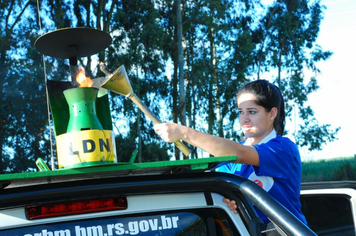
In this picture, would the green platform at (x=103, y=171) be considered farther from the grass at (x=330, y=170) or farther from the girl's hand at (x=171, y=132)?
the grass at (x=330, y=170)

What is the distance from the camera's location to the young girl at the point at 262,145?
1.90m

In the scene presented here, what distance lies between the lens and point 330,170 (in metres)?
25.5

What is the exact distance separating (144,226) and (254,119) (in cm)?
91

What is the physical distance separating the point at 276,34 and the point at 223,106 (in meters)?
7.28

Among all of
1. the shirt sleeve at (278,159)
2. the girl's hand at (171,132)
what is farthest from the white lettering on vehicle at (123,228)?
the shirt sleeve at (278,159)

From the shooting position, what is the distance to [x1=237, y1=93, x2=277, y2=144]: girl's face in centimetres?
242

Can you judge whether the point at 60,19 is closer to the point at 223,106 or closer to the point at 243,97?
the point at 223,106

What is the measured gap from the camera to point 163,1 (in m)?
22.8

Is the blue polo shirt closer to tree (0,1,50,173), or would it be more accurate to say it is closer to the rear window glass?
the rear window glass

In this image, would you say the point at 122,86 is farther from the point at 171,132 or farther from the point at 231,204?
the point at 231,204

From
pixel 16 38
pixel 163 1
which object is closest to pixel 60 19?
pixel 16 38

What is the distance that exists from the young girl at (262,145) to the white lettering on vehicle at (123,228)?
0.24 m

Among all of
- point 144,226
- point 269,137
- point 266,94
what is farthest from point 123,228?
point 266,94

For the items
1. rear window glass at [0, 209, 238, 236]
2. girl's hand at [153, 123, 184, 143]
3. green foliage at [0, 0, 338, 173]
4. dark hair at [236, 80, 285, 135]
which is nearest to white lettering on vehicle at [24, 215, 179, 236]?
rear window glass at [0, 209, 238, 236]
